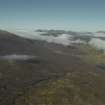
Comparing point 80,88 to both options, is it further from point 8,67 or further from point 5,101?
point 8,67

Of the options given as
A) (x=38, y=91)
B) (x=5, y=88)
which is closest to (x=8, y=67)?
(x=5, y=88)

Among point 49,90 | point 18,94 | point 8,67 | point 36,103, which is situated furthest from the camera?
point 8,67

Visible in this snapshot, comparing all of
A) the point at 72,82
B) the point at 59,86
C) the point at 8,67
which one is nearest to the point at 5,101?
the point at 59,86

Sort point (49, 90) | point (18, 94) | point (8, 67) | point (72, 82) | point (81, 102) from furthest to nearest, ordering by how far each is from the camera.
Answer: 1. point (8, 67)
2. point (72, 82)
3. point (49, 90)
4. point (18, 94)
5. point (81, 102)

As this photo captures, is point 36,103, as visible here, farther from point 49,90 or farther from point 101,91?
point 101,91

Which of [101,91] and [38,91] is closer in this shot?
[38,91]

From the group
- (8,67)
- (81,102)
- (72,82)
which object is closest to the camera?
(81,102)

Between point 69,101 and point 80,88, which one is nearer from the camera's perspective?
point 69,101

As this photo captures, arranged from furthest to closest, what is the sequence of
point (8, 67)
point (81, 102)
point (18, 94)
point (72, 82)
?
1. point (8, 67)
2. point (72, 82)
3. point (18, 94)
4. point (81, 102)

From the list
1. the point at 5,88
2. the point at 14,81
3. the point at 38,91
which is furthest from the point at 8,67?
the point at 38,91
